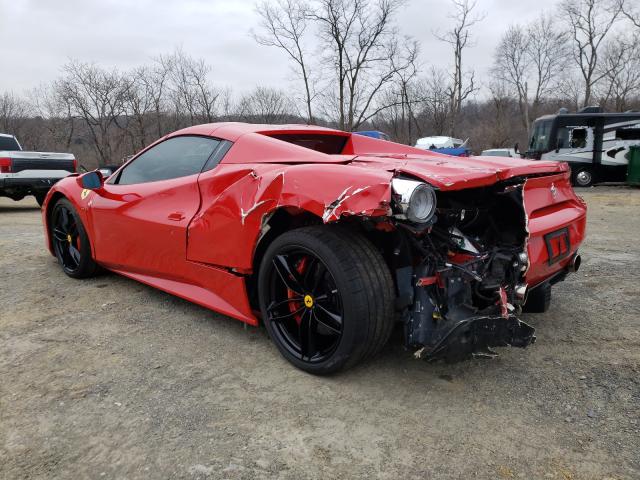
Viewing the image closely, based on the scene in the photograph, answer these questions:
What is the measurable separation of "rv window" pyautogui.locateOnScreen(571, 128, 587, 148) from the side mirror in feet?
54.0

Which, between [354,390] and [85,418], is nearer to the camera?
[85,418]

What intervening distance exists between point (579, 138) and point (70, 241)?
16754 millimetres

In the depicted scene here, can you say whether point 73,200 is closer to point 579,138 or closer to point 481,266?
point 481,266

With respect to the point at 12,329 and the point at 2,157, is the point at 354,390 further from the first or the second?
the point at 2,157

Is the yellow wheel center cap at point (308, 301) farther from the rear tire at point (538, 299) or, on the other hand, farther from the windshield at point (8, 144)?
the windshield at point (8, 144)

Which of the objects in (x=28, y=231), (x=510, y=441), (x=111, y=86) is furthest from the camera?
(x=111, y=86)

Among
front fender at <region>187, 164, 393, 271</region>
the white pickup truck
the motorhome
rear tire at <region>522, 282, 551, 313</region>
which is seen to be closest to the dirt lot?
rear tire at <region>522, 282, 551, 313</region>

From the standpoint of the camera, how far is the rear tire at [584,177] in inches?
631

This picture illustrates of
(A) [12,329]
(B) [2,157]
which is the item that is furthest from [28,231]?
(A) [12,329]

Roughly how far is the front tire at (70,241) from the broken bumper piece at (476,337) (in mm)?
3180

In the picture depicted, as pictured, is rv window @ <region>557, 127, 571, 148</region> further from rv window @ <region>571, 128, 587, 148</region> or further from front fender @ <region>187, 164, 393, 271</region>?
front fender @ <region>187, 164, 393, 271</region>

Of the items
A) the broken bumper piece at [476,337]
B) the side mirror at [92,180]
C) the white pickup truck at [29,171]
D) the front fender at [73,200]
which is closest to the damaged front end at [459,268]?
the broken bumper piece at [476,337]

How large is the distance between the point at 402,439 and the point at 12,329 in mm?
2663

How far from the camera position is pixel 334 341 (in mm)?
2453
